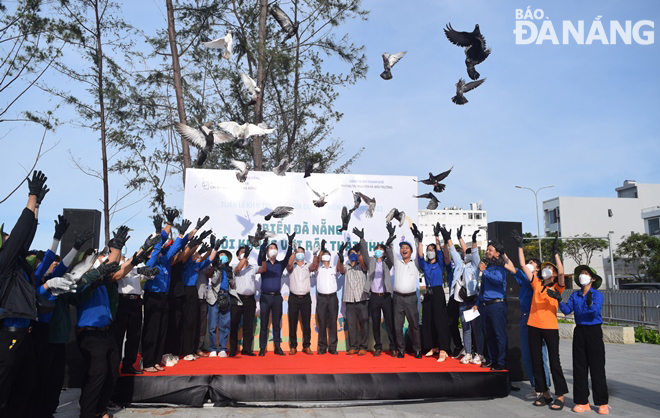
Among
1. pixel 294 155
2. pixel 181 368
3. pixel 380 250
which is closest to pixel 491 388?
pixel 380 250

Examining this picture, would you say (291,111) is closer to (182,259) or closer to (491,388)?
(182,259)

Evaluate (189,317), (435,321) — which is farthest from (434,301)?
(189,317)

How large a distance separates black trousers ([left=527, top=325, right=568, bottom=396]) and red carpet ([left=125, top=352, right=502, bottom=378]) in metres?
0.59

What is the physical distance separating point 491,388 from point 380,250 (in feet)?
8.63

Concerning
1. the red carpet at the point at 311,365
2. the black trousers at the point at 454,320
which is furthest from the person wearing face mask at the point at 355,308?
the black trousers at the point at 454,320

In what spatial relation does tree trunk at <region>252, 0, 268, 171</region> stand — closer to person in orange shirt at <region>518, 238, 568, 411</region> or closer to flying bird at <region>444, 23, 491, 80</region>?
flying bird at <region>444, 23, 491, 80</region>

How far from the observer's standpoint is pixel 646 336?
12.7m

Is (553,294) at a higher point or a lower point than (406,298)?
higher

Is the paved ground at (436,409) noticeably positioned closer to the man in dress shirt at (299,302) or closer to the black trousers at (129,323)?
the black trousers at (129,323)

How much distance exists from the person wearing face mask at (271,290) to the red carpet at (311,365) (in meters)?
0.28

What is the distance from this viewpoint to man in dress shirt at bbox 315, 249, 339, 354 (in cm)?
785

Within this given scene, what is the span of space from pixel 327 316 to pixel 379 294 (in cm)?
93

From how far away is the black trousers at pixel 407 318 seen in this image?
7.49m

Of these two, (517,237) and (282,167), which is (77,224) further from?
(517,237)
